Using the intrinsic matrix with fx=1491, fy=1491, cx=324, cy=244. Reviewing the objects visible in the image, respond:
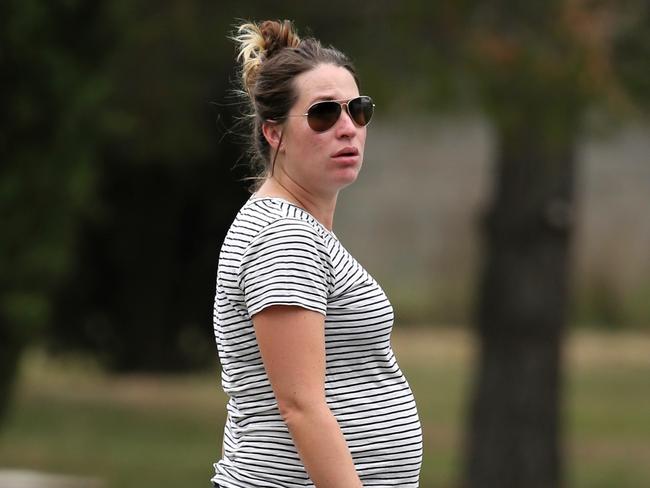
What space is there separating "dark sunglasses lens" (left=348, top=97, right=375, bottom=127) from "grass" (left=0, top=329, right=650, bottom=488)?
7.27 meters

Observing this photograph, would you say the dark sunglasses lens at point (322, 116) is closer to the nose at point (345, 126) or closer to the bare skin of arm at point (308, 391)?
the nose at point (345, 126)

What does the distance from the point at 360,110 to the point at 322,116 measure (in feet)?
0.31

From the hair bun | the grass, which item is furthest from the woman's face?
the grass

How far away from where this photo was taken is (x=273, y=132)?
2705 mm

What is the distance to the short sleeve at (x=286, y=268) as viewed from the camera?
2.44 m

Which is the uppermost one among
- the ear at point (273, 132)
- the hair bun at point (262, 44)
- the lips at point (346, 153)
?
the hair bun at point (262, 44)
